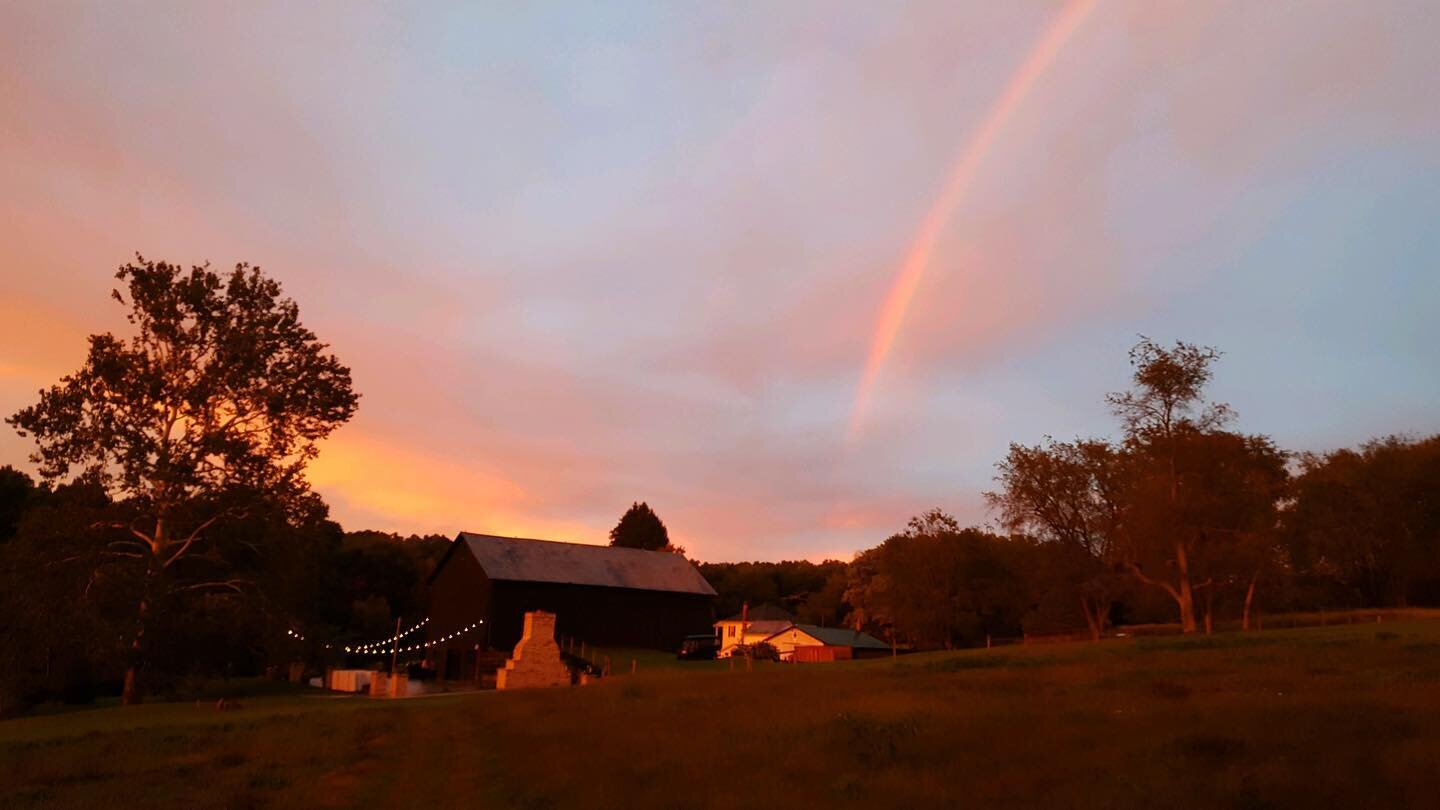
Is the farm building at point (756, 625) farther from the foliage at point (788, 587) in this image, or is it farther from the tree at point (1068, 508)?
the tree at point (1068, 508)

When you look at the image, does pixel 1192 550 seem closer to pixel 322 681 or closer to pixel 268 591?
pixel 268 591

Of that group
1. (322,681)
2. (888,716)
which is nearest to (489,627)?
(322,681)

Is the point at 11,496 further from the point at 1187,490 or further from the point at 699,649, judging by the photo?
the point at 1187,490

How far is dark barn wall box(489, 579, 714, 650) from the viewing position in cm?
6356

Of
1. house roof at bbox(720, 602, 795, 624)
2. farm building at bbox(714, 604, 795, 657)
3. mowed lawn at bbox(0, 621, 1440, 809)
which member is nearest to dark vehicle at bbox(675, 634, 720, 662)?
farm building at bbox(714, 604, 795, 657)

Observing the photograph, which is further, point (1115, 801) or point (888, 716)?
point (888, 716)

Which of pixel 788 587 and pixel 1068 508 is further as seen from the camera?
pixel 788 587

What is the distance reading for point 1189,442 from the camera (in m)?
48.9

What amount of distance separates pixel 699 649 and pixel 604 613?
26.6 ft

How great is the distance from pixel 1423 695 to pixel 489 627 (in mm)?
51784

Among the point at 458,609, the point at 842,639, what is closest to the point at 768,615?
the point at 842,639

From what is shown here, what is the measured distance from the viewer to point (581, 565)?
6850cm

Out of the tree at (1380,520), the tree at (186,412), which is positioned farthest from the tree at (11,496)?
the tree at (1380,520)

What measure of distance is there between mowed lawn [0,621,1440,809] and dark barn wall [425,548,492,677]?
33.4 meters
